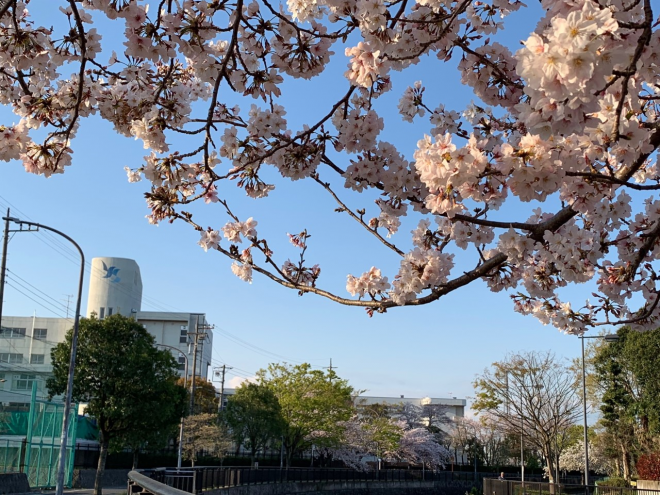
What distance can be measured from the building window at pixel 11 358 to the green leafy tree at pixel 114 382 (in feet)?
144

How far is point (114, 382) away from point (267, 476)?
9203 mm

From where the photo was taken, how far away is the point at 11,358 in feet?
210

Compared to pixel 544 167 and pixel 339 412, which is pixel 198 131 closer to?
pixel 544 167

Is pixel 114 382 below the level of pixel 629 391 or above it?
below

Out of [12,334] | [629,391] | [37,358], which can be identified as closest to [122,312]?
[37,358]

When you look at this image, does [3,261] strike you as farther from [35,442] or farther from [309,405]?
[309,405]

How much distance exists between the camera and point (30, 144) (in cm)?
455

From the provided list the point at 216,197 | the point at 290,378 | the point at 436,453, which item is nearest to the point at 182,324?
the point at 436,453

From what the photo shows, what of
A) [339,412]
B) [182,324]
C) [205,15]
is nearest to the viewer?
[205,15]

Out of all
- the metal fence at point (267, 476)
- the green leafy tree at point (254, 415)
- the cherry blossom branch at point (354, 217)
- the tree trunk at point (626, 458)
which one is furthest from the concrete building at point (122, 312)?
the cherry blossom branch at point (354, 217)

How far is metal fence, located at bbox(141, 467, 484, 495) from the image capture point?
16.5 m

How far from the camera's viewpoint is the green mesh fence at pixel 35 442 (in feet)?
65.2

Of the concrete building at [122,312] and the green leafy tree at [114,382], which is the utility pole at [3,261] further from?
the concrete building at [122,312]

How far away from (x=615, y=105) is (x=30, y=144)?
12.4 ft
